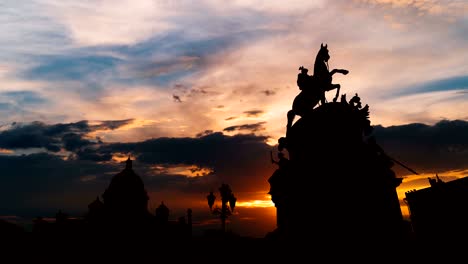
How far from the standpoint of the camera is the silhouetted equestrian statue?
7.55 metres

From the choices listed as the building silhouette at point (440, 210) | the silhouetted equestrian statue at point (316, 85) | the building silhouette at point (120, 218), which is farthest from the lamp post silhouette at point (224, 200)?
the silhouetted equestrian statue at point (316, 85)

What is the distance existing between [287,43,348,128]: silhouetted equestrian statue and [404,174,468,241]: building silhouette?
21.3 metres

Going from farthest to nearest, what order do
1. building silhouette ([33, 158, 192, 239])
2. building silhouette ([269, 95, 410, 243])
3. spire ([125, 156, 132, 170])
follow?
spire ([125, 156, 132, 170]), building silhouette ([33, 158, 192, 239]), building silhouette ([269, 95, 410, 243])

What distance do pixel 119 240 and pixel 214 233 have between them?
14.4 m

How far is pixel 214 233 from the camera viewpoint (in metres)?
51.7

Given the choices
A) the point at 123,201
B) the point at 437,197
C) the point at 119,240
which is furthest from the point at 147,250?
the point at 437,197

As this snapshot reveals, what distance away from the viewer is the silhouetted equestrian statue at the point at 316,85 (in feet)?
24.8

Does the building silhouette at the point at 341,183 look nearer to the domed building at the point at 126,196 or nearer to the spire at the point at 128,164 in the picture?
the domed building at the point at 126,196

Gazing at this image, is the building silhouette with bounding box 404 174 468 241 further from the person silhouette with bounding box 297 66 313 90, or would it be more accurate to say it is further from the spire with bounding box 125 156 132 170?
the spire with bounding box 125 156 132 170

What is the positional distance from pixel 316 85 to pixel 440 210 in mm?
27725

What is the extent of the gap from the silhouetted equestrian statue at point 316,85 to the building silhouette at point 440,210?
69.9 feet

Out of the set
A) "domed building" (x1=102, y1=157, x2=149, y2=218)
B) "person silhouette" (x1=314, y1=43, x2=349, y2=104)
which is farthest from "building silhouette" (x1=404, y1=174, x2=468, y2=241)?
"domed building" (x1=102, y1=157, x2=149, y2=218)

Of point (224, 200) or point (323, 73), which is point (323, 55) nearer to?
point (323, 73)

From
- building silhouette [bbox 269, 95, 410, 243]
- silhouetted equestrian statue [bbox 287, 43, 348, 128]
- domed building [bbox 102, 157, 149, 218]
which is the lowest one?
building silhouette [bbox 269, 95, 410, 243]
